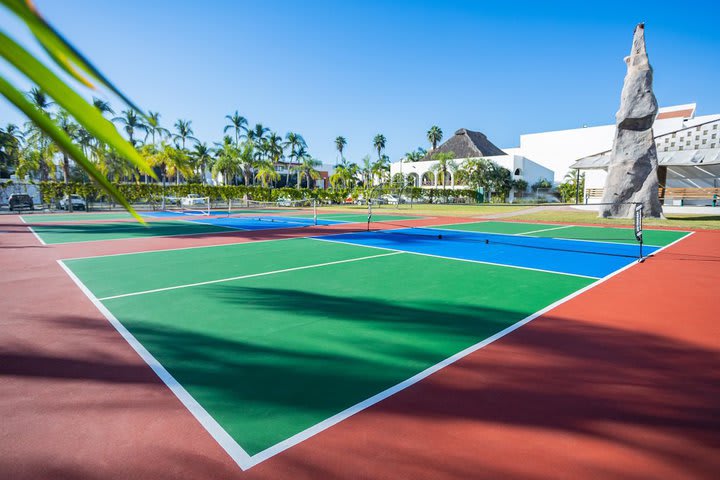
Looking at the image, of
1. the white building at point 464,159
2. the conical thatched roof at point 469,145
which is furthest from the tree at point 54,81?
the conical thatched roof at point 469,145

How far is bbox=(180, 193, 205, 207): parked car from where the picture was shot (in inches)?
1986

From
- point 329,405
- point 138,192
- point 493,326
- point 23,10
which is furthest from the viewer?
point 138,192

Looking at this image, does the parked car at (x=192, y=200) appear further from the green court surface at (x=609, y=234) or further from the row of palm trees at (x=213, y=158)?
the green court surface at (x=609, y=234)

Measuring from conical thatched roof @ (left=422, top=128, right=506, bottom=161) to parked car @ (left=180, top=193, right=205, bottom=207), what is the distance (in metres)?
53.2

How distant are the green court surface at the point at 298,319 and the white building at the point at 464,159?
2584 inches

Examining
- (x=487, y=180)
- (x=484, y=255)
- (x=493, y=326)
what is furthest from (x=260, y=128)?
(x=493, y=326)

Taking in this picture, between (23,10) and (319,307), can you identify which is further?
(319,307)

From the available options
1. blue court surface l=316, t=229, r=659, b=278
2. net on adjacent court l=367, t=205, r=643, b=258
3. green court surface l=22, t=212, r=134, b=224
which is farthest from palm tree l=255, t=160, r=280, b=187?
blue court surface l=316, t=229, r=659, b=278

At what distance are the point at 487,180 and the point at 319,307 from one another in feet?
223

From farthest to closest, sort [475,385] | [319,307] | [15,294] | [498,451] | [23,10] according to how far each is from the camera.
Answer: [15,294], [319,307], [475,385], [498,451], [23,10]

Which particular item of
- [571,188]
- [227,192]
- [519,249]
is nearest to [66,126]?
[227,192]

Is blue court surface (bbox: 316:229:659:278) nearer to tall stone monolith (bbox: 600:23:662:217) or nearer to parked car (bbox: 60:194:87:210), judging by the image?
tall stone monolith (bbox: 600:23:662:217)

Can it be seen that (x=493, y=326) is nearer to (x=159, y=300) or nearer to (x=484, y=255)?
(x=159, y=300)

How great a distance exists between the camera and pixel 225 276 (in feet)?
33.1
